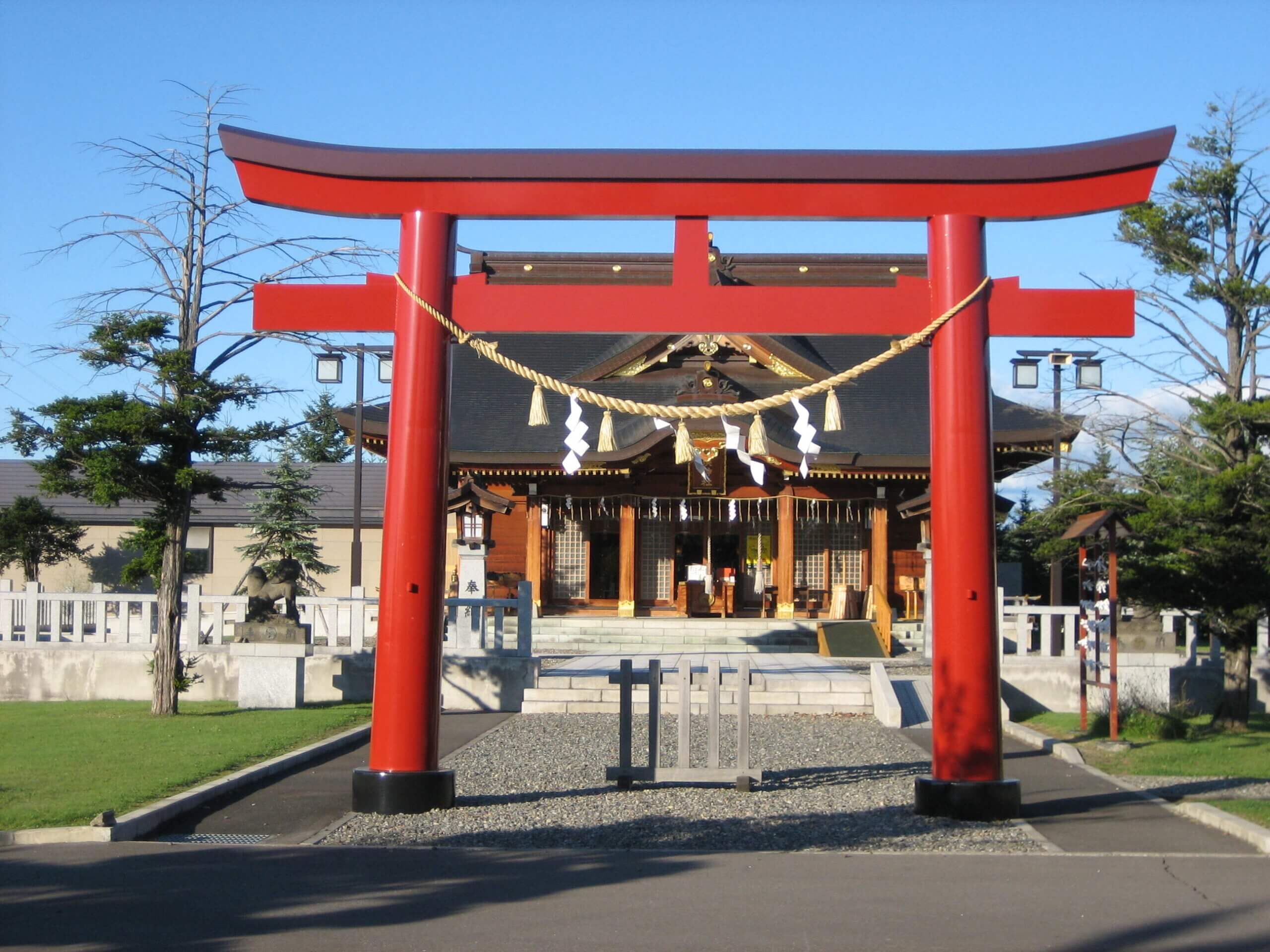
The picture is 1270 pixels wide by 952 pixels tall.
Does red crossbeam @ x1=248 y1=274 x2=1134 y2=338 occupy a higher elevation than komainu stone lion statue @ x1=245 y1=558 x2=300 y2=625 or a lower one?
higher

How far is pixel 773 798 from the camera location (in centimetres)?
972

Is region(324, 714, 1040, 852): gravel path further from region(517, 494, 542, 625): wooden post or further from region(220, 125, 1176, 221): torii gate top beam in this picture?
region(517, 494, 542, 625): wooden post

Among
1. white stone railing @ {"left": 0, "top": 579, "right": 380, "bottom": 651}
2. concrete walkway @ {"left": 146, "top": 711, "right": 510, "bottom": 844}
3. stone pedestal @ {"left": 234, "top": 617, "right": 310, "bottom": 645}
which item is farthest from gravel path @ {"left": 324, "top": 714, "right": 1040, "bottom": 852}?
white stone railing @ {"left": 0, "top": 579, "right": 380, "bottom": 651}

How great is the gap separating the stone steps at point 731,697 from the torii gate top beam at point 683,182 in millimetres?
8455

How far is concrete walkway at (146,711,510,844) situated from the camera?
8.10m

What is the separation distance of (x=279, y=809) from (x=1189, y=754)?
30.8ft

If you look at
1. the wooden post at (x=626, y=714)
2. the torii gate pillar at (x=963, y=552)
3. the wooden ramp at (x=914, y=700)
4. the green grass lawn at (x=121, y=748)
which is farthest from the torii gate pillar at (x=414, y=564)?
the wooden ramp at (x=914, y=700)

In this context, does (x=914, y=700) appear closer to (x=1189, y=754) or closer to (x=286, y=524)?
(x=1189, y=754)

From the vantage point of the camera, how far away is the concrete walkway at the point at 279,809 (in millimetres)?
8102

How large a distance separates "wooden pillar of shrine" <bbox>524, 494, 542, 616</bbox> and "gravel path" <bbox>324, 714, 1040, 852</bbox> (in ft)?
43.6

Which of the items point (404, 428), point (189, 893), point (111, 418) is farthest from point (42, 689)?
point (189, 893)

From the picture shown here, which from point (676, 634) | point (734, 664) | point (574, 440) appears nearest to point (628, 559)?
point (676, 634)

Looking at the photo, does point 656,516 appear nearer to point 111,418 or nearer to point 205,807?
point 111,418

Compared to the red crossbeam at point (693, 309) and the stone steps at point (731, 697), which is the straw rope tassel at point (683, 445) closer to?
the red crossbeam at point (693, 309)
